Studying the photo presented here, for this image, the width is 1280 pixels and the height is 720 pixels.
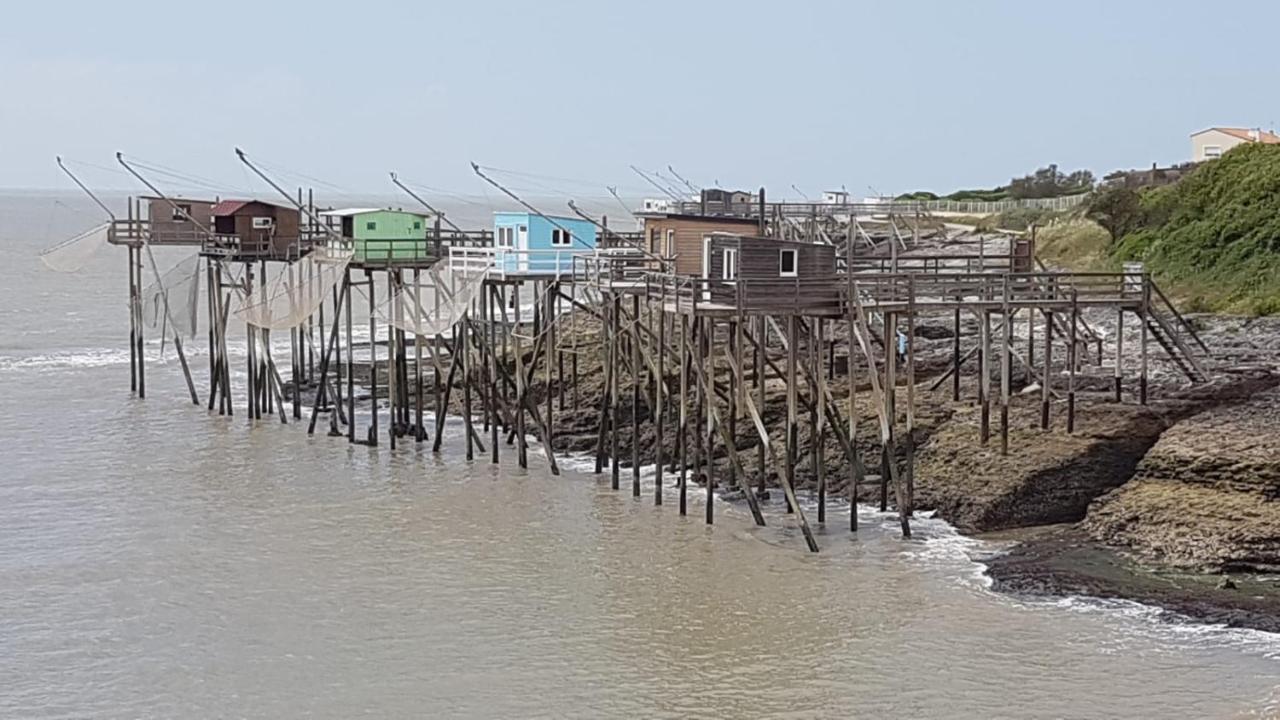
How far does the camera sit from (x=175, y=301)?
40.6 meters

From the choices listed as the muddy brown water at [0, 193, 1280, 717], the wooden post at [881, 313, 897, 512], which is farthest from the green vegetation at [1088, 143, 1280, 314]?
the muddy brown water at [0, 193, 1280, 717]

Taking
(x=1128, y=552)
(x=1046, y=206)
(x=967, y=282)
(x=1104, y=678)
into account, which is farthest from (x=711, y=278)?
(x=1046, y=206)

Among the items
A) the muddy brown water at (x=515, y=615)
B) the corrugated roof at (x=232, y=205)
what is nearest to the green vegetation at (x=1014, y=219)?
the corrugated roof at (x=232, y=205)

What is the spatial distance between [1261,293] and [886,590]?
22312mm

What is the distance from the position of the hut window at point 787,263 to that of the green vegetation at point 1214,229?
17.8 m

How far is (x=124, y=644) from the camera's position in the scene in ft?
67.5

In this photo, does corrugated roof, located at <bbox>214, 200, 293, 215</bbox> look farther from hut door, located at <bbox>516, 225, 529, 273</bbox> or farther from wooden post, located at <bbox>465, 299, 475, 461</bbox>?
hut door, located at <bbox>516, 225, 529, 273</bbox>

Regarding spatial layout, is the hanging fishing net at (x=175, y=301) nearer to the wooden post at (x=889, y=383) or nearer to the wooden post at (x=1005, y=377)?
the wooden post at (x=889, y=383)

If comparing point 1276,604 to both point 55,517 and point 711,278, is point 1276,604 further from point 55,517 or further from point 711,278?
point 55,517

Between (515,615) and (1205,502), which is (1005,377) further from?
(515,615)

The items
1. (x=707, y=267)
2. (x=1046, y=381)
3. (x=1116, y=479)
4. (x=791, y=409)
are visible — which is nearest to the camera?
(x=791, y=409)

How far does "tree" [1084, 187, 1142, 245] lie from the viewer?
172ft

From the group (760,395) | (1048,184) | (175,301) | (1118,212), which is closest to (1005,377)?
(760,395)

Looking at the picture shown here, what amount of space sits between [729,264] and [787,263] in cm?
127
